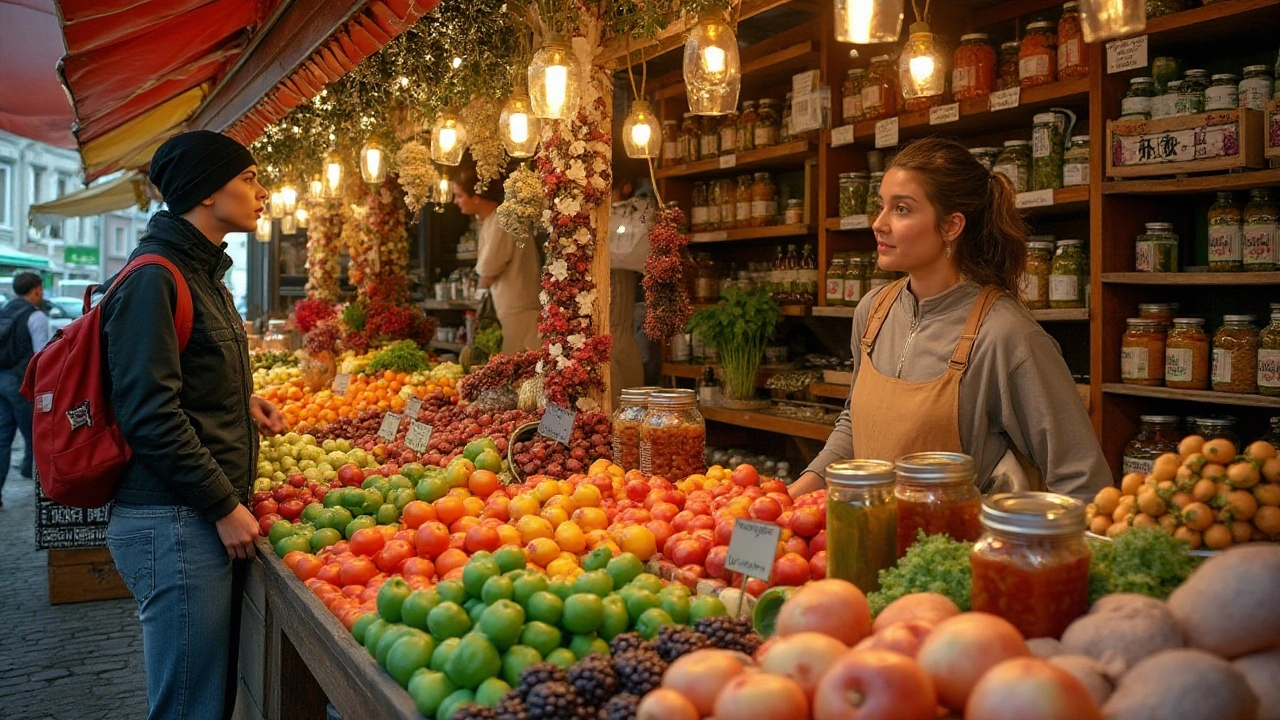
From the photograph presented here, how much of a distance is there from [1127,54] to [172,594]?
3.51 meters

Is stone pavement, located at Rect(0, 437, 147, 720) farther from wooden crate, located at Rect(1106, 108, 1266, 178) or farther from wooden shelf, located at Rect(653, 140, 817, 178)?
wooden crate, located at Rect(1106, 108, 1266, 178)

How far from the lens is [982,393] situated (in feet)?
7.63

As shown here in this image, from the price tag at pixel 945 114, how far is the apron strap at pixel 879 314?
5.42 ft

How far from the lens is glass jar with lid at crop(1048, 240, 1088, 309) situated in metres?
3.65

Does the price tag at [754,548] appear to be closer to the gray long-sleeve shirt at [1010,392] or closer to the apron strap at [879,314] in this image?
the gray long-sleeve shirt at [1010,392]

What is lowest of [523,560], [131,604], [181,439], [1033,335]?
[131,604]

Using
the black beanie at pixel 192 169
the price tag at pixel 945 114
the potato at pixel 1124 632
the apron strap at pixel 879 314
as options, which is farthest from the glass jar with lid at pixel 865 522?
the price tag at pixel 945 114

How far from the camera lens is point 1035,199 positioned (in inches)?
146

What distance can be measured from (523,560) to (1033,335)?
1334mm

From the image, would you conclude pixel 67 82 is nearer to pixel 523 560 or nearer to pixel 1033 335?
pixel 523 560

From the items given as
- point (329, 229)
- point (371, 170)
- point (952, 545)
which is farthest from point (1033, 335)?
point (329, 229)

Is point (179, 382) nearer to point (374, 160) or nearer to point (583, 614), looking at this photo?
point (583, 614)

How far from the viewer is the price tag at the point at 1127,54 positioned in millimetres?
3301

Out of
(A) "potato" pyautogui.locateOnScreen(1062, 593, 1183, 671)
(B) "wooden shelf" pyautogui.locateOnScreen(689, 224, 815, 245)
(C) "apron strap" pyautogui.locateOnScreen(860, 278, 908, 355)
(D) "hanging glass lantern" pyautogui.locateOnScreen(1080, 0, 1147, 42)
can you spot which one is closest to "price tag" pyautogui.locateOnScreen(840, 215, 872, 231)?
(B) "wooden shelf" pyautogui.locateOnScreen(689, 224, 815, 245)
